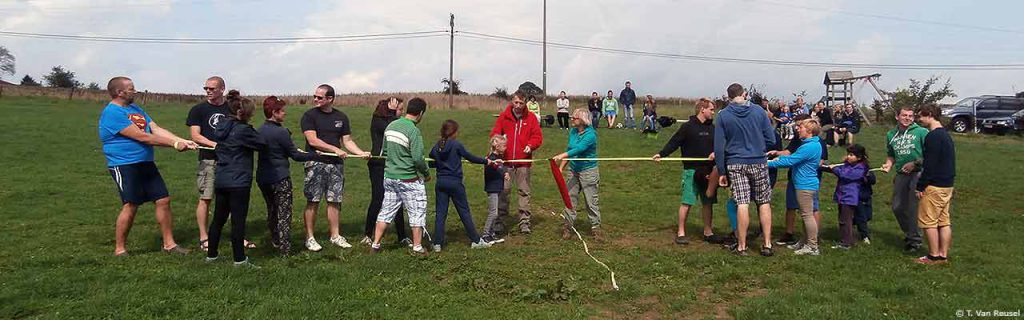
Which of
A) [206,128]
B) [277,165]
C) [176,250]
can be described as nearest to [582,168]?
[277,165]

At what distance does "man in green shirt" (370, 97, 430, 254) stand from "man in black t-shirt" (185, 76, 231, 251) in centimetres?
194

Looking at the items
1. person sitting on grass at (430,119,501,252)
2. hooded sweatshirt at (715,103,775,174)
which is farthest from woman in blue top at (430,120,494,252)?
hooded sweatshirt at (715,103,775,174)

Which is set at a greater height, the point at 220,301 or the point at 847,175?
the point at 847,175

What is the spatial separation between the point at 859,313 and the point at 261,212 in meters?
8.21

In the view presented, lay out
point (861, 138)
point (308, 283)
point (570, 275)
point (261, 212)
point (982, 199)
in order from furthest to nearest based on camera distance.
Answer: point (861, 138) < point (982, 199) < point (261, 212) < point (570, 275) < point (308, 283)

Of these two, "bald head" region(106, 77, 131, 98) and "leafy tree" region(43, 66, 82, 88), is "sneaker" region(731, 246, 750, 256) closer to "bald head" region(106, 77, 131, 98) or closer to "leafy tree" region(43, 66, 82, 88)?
"bald head" region(106, 77, 131, 98)

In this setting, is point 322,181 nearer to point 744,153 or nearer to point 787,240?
point 744,153

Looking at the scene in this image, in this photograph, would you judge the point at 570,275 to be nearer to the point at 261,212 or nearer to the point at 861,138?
the point at 261,212

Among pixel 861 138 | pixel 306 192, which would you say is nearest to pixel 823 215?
pixel 306 192

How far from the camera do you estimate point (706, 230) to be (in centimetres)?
844

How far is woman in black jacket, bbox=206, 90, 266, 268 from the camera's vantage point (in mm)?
6473

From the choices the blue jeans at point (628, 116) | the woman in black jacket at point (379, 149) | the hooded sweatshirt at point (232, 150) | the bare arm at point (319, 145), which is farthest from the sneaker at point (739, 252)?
the blue jeans at point (628, 116)

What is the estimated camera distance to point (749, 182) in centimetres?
732

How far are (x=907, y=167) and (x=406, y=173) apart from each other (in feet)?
18.8
